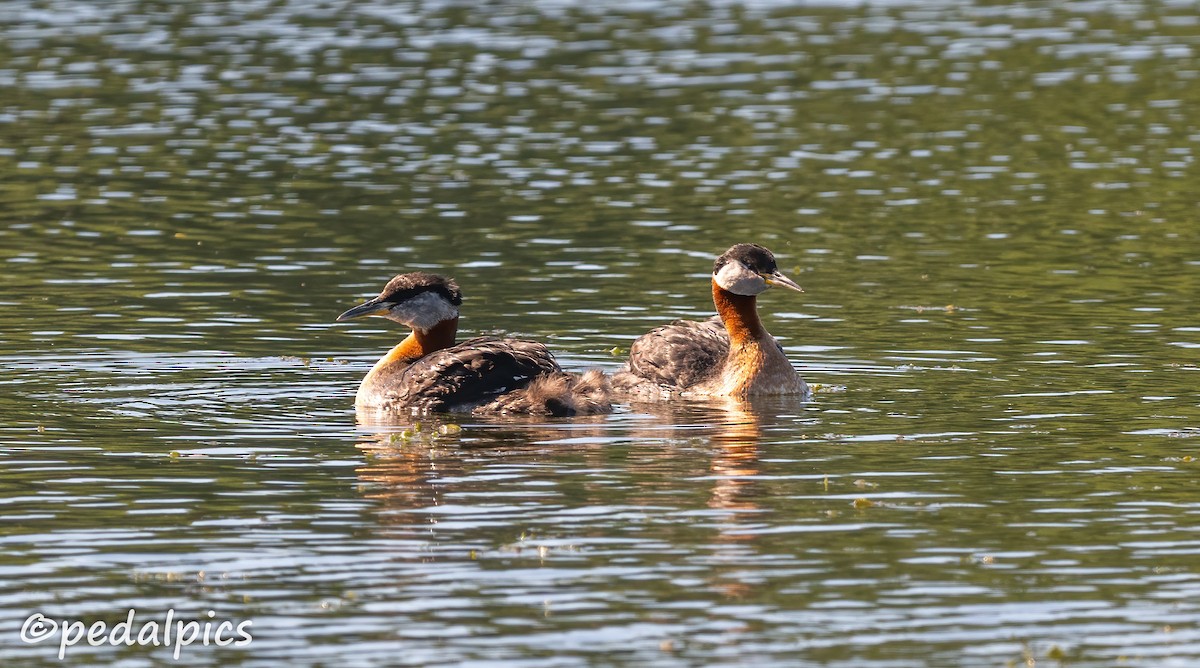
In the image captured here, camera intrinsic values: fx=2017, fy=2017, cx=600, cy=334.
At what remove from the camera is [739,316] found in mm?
21625

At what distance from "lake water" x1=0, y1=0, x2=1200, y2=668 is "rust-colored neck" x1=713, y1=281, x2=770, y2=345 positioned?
3.23 feet

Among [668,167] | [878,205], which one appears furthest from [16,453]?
[668,167]

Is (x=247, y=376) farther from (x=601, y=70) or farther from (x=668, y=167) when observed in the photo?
(x=601, y=70)

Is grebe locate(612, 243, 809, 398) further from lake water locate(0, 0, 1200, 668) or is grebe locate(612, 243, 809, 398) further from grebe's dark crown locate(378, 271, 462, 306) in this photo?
grebe's dark crown locate(378, 271, 462, 306)

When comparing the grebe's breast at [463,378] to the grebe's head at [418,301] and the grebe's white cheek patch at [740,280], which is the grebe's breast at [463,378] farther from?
the grebe's white cheek patch at [740,280]

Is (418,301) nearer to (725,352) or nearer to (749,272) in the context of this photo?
(725,352)

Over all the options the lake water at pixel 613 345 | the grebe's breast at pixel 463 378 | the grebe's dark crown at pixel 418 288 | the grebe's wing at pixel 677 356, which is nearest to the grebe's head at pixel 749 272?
the grebe's wing at pixel 677 356

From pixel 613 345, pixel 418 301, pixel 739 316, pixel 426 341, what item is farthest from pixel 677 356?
pixel 418 301

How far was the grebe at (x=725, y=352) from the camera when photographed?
2112cm

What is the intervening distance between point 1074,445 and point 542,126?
1055 inches

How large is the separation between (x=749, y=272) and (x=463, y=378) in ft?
11.2

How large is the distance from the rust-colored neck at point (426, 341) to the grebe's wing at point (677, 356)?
1.98m

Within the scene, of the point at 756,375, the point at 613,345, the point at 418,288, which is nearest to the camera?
the point at 756,375

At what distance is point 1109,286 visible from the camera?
27.2 m
